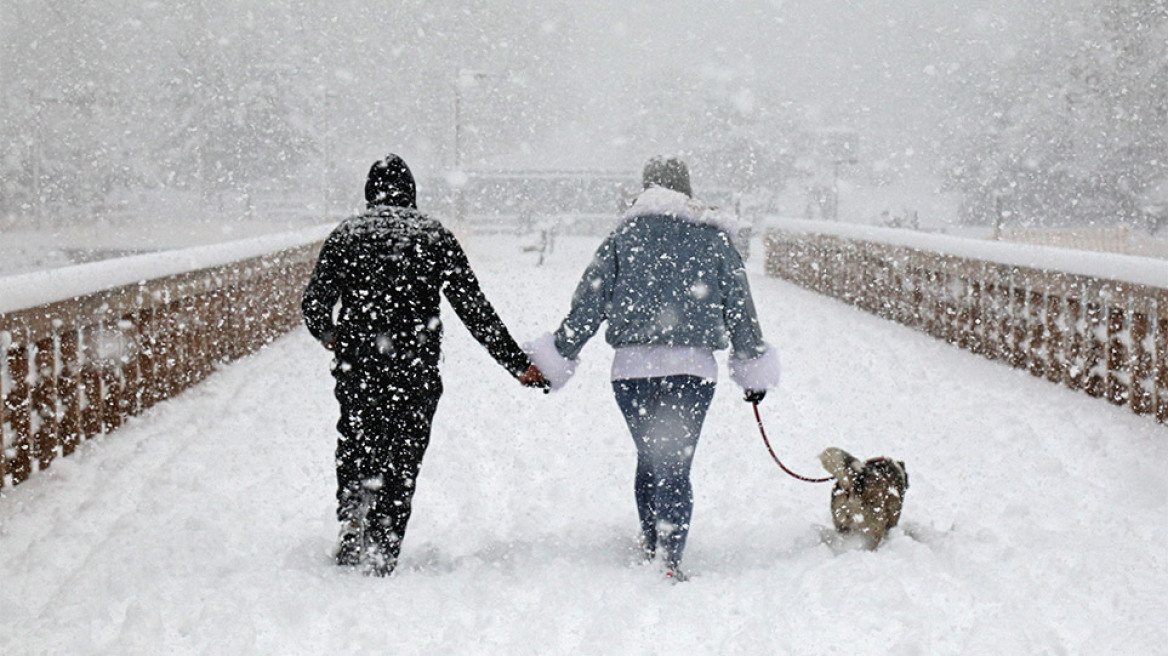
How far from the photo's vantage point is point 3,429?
554 centimetres

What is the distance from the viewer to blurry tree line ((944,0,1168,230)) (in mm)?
35062

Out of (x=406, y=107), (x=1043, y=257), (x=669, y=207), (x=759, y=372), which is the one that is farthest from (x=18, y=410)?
(x=406, y=107)

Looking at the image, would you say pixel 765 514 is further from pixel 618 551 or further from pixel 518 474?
pixel 518 474

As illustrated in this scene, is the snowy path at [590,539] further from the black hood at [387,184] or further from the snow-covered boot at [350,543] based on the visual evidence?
the black hood at [387,184]

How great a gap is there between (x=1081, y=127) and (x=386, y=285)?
131ft

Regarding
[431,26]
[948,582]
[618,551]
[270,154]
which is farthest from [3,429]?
[431,26]

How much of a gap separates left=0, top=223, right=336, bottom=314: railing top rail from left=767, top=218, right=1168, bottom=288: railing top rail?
6.52 meters

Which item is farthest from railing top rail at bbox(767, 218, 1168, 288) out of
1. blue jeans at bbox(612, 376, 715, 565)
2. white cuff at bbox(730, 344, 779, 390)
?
blue jeans at bbox(612, 376, 715, 565)

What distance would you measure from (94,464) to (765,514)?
3.76m

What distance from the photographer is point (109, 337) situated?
7086 mm

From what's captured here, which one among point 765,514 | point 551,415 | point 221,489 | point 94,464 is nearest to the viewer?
point 765,514

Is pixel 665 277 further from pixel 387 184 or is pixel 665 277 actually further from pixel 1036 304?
pixel 1036 304

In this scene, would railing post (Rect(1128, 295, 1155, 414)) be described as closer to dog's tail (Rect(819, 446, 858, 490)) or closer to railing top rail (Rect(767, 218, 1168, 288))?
railing top rail (Rect(767, 218, 1168, 288))

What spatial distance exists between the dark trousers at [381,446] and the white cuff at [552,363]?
16.9 inches
